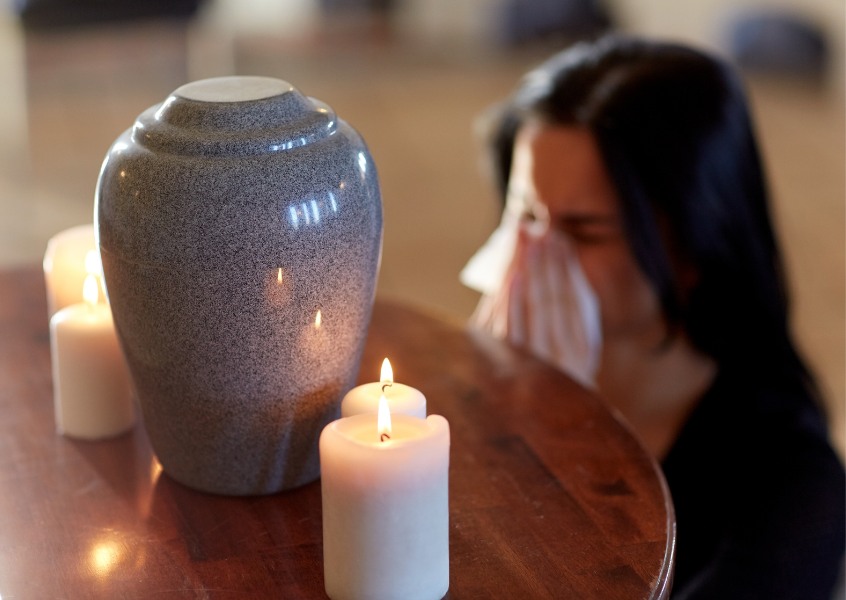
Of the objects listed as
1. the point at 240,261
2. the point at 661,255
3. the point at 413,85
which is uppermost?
the point at 240,261

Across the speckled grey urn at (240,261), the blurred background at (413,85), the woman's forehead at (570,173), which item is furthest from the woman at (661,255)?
the blurred background at (413,85)

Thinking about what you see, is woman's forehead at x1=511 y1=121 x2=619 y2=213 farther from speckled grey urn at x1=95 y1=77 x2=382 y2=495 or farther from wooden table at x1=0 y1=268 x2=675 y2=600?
speckled grey urn at x1=95 y1=77 x2=382 y2=495

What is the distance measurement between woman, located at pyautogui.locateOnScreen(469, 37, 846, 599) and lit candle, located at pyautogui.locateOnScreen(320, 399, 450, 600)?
1.53 feet

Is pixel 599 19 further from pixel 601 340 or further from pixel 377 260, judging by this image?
pixel 377 260

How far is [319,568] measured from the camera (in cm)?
66

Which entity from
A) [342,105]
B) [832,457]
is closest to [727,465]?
[832,457]

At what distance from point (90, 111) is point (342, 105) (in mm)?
834

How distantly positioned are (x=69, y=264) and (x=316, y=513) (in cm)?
28

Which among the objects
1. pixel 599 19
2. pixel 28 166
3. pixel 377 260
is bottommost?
pixel 28 166

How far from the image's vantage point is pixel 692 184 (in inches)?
43.5

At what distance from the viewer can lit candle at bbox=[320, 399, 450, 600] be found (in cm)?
59

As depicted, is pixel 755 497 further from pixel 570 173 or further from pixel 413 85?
pixel 413 85

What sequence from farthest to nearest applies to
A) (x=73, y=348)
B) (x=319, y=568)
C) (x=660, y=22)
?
(x=660, y=22)
(x=73, y=348)
(x=319, y=568)

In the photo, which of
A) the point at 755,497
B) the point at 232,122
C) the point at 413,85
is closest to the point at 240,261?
the point at 232,122
